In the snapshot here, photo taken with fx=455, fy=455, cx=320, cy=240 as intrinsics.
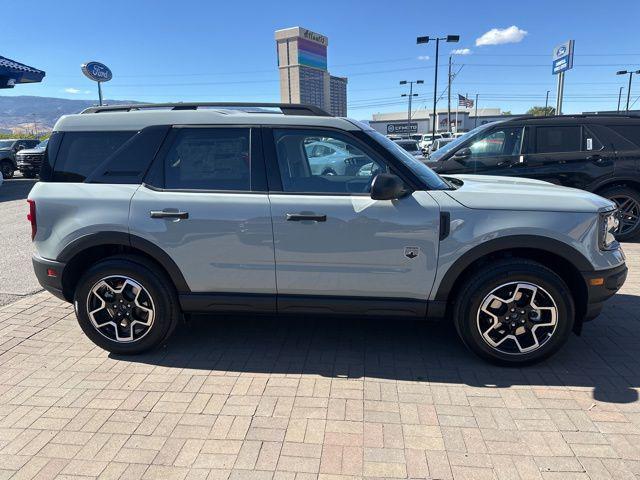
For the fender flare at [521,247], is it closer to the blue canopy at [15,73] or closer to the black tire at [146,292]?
the black tire at [146,292]

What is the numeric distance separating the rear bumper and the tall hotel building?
5917 cm

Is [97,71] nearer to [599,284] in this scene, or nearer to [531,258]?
[531,258]

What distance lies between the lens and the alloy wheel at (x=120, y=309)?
11.6 ft

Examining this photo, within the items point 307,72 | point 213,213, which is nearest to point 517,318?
point 213,213

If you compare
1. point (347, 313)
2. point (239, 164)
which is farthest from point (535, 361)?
point (239, 164)

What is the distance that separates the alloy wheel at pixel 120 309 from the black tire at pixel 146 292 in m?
0.02

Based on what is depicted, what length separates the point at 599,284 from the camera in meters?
3.22

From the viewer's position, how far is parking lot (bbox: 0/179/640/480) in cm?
244

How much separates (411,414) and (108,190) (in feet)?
8.85

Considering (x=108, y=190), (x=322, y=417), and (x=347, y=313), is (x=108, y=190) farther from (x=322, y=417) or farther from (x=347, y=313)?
(x=322, y=417)

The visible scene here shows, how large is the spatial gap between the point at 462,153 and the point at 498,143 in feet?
1.85

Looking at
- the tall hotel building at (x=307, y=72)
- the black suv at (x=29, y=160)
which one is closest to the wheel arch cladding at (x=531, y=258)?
the black suv at (x=29, y=160)

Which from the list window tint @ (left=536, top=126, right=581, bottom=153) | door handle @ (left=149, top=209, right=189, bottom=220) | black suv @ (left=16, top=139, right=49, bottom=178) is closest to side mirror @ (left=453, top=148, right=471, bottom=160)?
window tint @ (left=536, top=126, right=581, bottom=153)

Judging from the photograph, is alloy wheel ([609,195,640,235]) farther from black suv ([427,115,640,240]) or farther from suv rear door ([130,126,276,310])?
suv rear door ([130,126,276,310])
